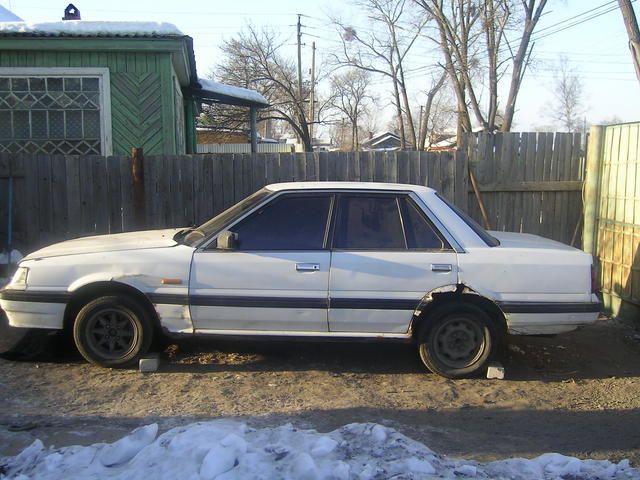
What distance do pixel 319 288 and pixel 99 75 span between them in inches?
240

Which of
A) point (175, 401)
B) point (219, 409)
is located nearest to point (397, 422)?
point (219, 409)

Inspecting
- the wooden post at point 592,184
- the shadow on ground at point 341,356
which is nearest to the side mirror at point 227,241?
the shadow on ground at point 341,356

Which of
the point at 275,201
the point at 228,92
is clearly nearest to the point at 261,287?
the point at 275,201

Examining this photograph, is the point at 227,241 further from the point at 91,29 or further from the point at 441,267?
the point at 91,29

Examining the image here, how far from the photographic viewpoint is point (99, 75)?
9414 mm

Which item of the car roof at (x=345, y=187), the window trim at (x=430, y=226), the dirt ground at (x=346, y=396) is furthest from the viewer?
the car roof at (x=345, y=187)

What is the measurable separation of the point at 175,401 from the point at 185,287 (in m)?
0.92

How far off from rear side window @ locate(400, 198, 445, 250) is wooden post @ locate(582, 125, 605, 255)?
364 centimetres

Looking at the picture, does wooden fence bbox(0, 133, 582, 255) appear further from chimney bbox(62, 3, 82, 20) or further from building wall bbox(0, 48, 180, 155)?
chimney bbox(62, 3, 82, 20)

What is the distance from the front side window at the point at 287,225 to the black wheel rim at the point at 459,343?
1.24 metres

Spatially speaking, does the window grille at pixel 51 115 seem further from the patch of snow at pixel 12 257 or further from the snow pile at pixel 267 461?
the snow pile at pixel 267 461

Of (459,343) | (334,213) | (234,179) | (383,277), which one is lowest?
(459,343)

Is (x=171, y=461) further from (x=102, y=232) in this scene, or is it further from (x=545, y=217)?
(x=545, y=217)

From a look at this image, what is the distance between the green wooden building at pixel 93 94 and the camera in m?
9.30
